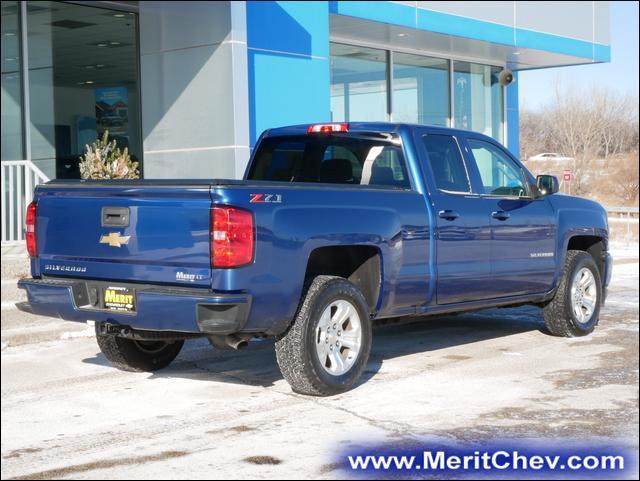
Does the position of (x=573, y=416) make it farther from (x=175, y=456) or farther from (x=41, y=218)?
(x=41, y=218)

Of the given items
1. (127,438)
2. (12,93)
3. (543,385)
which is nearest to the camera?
(127,438)

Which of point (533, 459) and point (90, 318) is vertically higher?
point (90, 318)

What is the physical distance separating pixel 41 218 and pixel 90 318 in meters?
0.83

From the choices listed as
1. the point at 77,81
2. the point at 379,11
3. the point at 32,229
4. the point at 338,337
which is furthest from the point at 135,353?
Result: the point at 379,11

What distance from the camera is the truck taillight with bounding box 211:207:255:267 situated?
642cm

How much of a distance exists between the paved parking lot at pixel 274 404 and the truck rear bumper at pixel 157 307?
61cm

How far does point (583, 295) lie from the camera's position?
33.4 ft

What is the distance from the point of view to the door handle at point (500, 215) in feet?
28.9

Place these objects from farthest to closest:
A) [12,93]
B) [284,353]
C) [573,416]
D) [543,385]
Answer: [12,93]
[543,385]
[284,353]
[573,416]

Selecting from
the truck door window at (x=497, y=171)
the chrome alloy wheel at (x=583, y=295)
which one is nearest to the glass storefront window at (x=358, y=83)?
the chrome alloy wheel at (x=583, y=295)

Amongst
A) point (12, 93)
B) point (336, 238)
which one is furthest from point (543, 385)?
point (12, 93)

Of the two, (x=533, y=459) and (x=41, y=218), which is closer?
(x=533, y=459)

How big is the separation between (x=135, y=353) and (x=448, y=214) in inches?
107

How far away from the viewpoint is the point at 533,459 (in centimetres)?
559
